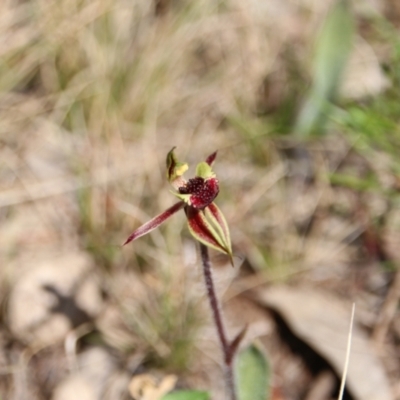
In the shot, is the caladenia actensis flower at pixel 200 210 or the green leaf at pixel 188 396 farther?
the green leaf at pixel 188 396

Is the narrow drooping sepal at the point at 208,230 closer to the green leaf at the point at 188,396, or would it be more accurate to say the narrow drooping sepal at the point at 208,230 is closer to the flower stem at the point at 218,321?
the flower stem at the point at 218,321

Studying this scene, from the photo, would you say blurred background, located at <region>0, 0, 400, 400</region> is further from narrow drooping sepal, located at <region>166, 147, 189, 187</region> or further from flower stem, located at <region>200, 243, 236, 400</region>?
narrow drooping sepal, located at <region>166, 147, 189, 187</region>

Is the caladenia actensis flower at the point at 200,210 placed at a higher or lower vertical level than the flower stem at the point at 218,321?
higher

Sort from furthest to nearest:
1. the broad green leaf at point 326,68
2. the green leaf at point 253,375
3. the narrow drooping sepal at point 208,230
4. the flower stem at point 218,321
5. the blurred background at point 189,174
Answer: the broad green leaf at point 326,68
the blurred background at point 189,174
the green leaf at point 253,375
the flower stem at point 218,321
the narrow drooping sepal at point 208,230

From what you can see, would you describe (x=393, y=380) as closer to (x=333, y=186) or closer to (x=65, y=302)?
(x=333, y=186)

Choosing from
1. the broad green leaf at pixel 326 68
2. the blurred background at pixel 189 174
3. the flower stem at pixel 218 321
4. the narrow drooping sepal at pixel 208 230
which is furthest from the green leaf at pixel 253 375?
the broad green leaf at pixel 326 68

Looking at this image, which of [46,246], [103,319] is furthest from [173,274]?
[46,246]

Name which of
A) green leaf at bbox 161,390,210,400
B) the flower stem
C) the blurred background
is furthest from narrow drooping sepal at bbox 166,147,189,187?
the blurred background

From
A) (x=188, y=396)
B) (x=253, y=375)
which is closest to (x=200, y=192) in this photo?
(x=188, y=396)
